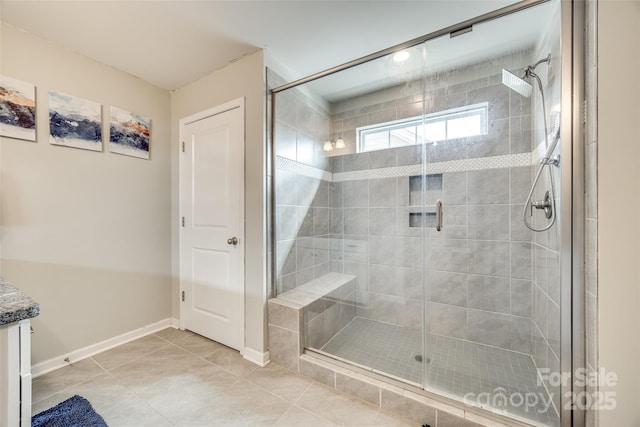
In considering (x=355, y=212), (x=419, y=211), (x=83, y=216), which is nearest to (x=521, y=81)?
(x=419, y=211)

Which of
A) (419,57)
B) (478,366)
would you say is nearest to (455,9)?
(419,57)

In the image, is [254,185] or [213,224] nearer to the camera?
[254,185]

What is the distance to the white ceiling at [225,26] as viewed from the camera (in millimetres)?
1472

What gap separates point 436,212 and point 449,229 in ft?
0.69

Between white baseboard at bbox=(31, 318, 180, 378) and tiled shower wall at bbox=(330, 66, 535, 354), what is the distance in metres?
1.78

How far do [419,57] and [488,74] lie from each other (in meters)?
0.59

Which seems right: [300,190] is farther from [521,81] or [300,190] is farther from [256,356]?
[521,81]

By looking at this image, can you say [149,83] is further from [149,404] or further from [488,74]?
[488,74]

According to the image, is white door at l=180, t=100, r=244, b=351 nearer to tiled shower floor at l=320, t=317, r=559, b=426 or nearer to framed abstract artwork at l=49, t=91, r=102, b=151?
framed abstract artwork at l=49, t=91, r=102, b=151

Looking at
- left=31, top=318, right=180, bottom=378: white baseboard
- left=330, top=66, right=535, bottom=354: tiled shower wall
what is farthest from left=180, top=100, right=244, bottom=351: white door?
left=330, top=66, right=535, bottom=354: tiled shower wall

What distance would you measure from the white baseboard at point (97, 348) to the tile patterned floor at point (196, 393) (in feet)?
0.19

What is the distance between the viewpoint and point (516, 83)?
5.90 feet

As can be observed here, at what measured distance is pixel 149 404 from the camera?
143cm

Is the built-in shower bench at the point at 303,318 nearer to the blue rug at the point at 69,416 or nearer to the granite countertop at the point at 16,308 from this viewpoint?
the blue rug at the point at 69,416
